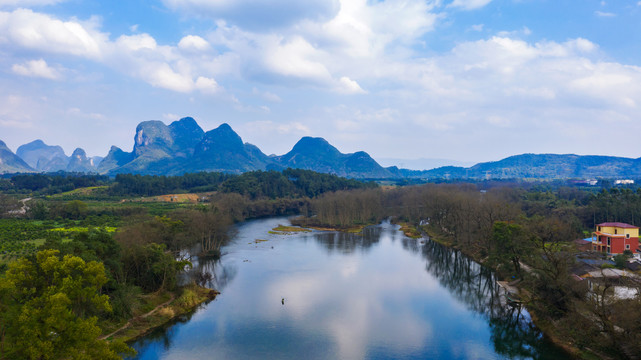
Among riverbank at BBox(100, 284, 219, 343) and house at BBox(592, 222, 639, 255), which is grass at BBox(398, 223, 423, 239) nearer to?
house at BBox(592, 222, 639, 255)

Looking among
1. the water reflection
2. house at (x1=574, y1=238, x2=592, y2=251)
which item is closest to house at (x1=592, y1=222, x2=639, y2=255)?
house at (x1=574, y1=238, x2=592, y2=251)

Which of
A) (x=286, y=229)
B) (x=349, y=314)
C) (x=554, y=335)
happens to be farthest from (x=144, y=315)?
(x=286, y=229)

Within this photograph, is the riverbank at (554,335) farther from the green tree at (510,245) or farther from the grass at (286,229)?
the grass at (286,229)

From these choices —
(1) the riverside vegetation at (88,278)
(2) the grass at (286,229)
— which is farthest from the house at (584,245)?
(2) the grass at (286,229)

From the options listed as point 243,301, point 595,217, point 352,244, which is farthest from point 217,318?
point 595,217

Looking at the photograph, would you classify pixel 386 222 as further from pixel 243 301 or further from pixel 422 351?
pixel 422 351
